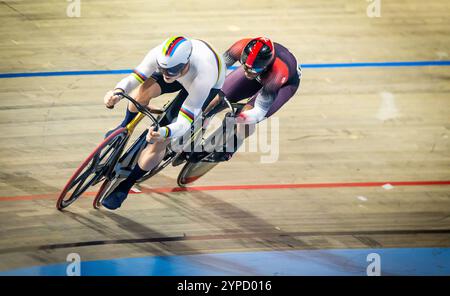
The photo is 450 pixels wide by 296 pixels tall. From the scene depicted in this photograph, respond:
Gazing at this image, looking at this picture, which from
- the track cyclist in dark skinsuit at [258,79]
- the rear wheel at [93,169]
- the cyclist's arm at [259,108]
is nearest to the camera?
the rear wheel at [93,169]

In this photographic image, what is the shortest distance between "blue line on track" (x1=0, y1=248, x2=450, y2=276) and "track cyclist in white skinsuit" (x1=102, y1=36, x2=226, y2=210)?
626 millimetres

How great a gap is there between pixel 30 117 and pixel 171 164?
3.80 feet

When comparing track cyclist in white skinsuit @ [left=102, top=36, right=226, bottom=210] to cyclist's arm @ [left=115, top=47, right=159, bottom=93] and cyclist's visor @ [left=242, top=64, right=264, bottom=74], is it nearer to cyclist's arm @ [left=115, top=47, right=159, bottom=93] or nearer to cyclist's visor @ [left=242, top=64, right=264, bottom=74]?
cyclist's arm @ [left=115, top=47, right=159, bottom=93]

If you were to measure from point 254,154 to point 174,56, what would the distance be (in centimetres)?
156

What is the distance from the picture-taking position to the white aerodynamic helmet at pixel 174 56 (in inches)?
200

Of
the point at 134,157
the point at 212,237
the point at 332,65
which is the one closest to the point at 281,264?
the point at 212,237

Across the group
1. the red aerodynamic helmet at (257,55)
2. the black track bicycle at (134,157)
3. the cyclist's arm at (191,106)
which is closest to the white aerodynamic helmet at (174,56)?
the cyclist's arm at (191,106)

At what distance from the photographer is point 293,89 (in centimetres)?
600

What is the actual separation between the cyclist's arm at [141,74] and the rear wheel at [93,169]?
30 centimetres

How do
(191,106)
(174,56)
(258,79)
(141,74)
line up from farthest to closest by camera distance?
(258,79)
(141,74)
(191,106)
(174,56)

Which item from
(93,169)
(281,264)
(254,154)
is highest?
(254,154)

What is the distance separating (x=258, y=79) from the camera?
580 cm

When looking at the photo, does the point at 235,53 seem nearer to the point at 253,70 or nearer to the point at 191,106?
the point at 253,70

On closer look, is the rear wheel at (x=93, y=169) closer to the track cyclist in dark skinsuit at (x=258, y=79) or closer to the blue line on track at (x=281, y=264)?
the blue line on track at (x=281, y=264)
